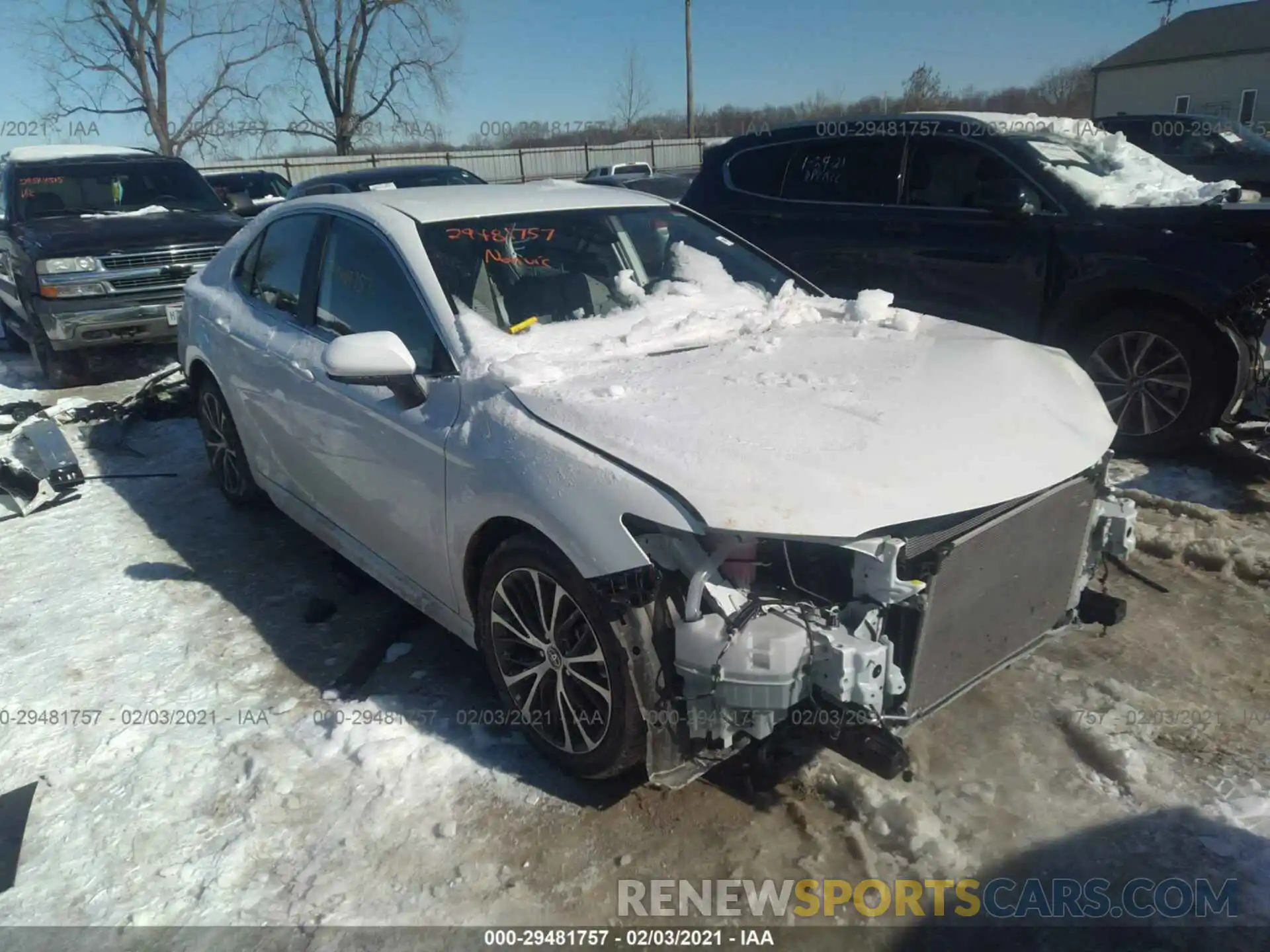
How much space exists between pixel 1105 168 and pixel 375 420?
501cm

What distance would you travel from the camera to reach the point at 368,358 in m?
2.98

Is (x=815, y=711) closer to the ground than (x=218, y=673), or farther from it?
farther from it

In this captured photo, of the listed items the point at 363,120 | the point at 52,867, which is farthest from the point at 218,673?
the point at 363,120

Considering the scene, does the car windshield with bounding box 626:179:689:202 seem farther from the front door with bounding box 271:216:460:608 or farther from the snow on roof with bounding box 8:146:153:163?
the front door with bounding box 271:216:460:608

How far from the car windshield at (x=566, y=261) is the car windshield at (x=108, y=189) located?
707cm

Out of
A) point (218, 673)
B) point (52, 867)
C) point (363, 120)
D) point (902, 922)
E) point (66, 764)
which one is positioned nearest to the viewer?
point (902, 922)

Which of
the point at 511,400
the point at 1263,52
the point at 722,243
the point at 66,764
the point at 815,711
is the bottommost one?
the point at 66,764

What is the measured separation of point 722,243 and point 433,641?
2184mm

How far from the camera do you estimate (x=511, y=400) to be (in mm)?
2820

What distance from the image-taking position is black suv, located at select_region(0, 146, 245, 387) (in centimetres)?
794

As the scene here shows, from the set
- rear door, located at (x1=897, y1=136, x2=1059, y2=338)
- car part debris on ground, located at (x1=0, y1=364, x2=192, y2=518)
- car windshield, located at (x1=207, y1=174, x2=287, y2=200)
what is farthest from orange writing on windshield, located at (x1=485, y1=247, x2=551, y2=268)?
car windshield, located at (x1=207, y1=174, x2=287, y2=200)

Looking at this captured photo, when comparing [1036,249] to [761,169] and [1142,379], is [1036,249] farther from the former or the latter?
[761,169]

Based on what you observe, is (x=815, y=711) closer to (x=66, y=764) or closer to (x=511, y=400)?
(x=511, y=400)

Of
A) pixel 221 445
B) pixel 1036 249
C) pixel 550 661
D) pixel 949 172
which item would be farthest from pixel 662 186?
pixel 550 661
